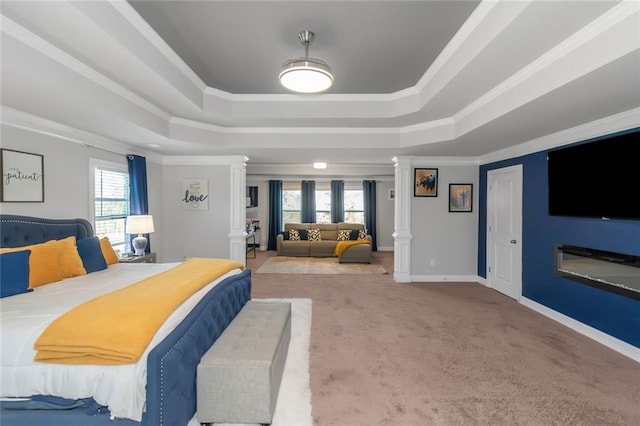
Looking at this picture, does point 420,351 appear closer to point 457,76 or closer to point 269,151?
point 457,76

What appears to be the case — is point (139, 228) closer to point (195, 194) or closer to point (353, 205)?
point (195, 194)

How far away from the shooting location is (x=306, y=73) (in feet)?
8.10

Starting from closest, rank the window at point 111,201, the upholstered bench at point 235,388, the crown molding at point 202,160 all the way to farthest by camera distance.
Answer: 1. the upholstered bench at point 235,388
2. the window at point 111,201
3. the crown molding at point 202,160

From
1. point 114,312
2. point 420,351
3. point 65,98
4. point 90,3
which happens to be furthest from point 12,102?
point 420,351

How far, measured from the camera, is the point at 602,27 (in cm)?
189

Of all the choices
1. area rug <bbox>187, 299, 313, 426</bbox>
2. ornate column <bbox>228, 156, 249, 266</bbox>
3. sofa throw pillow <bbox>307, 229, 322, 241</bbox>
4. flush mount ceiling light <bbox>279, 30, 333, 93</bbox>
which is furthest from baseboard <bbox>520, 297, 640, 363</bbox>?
sofa throw pillow <bbox>307, 229, 322, 241</bbox>

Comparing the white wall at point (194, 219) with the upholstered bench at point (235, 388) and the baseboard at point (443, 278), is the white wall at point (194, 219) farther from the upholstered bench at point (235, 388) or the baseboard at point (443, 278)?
the upholstered bench at point (235, 388)

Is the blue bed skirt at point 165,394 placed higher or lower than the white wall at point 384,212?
lower

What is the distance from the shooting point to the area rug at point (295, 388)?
6.62ft

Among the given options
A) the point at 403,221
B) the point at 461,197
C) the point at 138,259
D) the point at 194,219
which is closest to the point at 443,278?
the point at 403,221

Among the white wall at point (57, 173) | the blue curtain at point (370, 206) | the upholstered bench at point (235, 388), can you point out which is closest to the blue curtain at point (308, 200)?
the blue curtain at point (370, 206)

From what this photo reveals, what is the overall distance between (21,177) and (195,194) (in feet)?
8.75

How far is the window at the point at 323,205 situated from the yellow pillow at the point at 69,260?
7.13 m

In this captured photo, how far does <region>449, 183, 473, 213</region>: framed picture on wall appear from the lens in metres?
5.64
